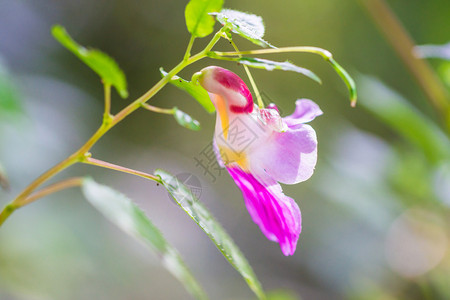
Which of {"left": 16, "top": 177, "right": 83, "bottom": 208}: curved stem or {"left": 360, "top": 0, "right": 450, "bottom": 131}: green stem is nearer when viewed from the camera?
{"left": 16, "top": 177, "right": 83, "bottom": 208}: curved stem

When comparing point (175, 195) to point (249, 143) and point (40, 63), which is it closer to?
point (249, 143)

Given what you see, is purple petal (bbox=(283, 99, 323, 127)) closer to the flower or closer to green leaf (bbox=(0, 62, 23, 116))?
the flower

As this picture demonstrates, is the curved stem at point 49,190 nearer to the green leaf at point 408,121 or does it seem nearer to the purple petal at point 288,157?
the purple petal at point 288,157

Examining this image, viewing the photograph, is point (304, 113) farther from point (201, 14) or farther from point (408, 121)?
point (408, 121)

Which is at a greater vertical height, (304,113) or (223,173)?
(223,173)

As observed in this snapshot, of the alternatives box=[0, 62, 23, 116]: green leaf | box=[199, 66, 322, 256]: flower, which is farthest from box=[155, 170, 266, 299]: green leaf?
box=[0, 62, 23, 116]: green leaf

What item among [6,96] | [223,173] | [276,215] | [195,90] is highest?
[223,173]

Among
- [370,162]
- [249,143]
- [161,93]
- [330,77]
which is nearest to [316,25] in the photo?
[330,77]

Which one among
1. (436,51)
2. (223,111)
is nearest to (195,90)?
(223,111)
